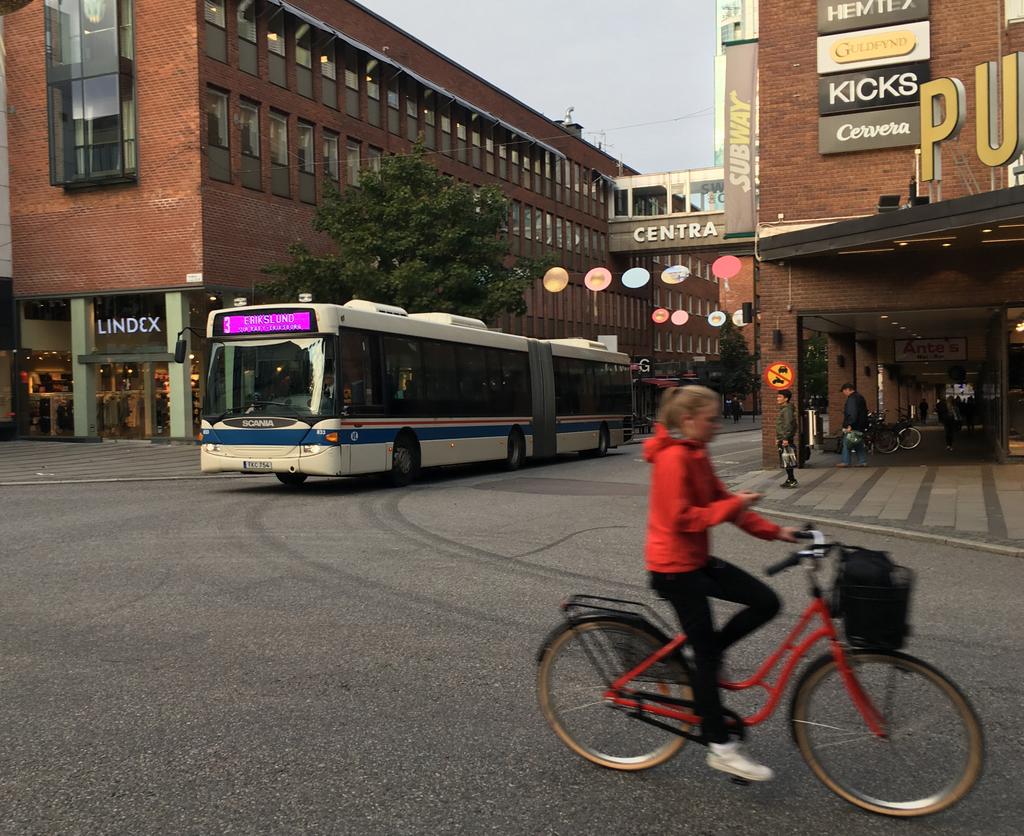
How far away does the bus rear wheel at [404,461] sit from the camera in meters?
17.8

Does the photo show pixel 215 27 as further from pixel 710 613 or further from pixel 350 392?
pixel 710 613

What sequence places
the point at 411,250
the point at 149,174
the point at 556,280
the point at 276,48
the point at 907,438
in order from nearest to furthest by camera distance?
1. the point at 907,438
2. the point at 411,250
3. the point at 149,174
4. the point at 556,280
5. the point at 276,48

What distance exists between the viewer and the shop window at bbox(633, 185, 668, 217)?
64.6 metres

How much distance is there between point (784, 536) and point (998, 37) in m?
20.1

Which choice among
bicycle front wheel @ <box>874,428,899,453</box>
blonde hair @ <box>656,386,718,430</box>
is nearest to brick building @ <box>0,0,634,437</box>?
bicycle front wheel @ <box>874,428,899,453</box>

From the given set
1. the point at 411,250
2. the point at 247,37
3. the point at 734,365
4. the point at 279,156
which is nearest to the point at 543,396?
the point at 411,250

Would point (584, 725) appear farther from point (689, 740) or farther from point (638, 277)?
point (638, 277)

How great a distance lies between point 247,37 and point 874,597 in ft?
105

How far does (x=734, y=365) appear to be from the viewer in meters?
73.3

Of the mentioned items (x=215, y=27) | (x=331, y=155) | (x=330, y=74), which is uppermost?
(x=330, y=74)

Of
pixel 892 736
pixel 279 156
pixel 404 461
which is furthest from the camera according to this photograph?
pixel 279 156

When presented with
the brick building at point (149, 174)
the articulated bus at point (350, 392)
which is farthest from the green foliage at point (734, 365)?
the articulated bus at point (350, 392)

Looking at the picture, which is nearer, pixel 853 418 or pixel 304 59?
pixel 853 418

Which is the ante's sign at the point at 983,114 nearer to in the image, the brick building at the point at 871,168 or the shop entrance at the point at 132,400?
the brick building at the point at 871,168
